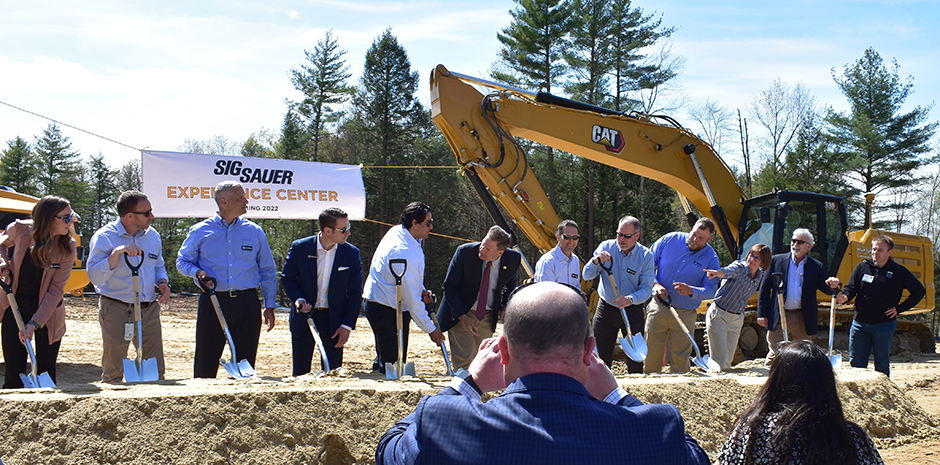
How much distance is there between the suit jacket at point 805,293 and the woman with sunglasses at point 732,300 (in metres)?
0.15

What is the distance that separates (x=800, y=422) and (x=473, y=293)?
3879 millimetres

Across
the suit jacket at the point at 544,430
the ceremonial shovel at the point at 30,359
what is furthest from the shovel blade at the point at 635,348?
the ceremonial shovel at the point at 30,359

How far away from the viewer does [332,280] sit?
5.25 meters

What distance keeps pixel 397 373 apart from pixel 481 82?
16.3ft

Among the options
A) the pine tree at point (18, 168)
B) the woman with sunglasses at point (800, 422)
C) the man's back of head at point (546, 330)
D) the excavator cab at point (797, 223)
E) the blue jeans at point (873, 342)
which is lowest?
the blue jeans at point (873, 342)

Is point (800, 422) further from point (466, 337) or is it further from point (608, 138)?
point (608, 138)

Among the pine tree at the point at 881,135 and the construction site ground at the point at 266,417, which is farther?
the pine tree at the point at 881,135

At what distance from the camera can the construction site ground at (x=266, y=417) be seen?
10.1 feet

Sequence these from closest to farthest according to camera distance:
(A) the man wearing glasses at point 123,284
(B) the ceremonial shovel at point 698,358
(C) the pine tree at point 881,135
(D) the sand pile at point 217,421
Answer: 1. (D) the sand pile at point 217,421
2. (A) the man wearing glasses at point 123,284
3. (B) the ceremonial shovel at point 698,358
4. (C) the pine tree at point 881,135

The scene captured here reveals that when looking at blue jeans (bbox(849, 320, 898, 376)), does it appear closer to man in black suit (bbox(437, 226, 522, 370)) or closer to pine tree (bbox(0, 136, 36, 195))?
man in black suit (bbox(437, 226, 522, 370))

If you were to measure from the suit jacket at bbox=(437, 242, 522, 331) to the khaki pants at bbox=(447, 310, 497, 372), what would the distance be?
0.07 meters

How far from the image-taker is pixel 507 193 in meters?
9.04

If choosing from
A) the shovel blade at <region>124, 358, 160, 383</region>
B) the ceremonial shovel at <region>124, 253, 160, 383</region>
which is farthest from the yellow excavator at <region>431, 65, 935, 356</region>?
the shovel blade at <region>124, 358, 160, 383</region>

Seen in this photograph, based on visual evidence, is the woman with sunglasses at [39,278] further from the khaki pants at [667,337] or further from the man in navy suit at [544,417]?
the khaki pants at [667,337]
